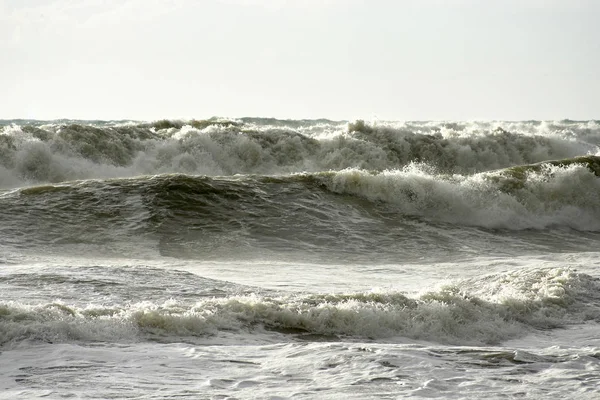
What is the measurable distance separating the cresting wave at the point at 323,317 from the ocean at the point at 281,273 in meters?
0.02

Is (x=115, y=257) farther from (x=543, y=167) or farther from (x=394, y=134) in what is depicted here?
(x=394, y=134)

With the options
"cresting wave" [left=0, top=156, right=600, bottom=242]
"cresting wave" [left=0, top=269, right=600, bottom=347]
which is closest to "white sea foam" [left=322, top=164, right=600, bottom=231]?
"cresting wave" [left=0, top=156, right=600, bottom=242]

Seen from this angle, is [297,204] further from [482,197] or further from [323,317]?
[323,317]

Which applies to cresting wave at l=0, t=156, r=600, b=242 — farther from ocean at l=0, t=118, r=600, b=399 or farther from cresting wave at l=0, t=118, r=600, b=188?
cresting wave at l=0, t=118, r=600, b=188

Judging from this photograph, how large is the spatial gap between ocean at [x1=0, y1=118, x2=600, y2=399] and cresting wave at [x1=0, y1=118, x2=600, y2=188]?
0.20ft

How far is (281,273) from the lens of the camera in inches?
375

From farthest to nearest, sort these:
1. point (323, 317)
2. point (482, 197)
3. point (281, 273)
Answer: point (482, 197) < point (281, 273) < point (323, 317)

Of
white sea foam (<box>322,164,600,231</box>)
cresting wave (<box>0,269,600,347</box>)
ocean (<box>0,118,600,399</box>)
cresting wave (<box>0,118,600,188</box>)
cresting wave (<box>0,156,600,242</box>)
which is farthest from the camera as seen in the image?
cresting wave (<box>0,118,600,188</box>)

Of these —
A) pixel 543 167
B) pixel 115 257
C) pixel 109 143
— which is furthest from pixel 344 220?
pixel 109 143

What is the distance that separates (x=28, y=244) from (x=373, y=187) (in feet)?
21.7

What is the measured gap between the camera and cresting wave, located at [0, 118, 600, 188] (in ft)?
60.5

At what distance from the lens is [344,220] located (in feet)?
45.9

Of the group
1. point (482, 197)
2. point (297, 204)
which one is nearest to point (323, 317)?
point (297, 204)

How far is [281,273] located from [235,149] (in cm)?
1275
